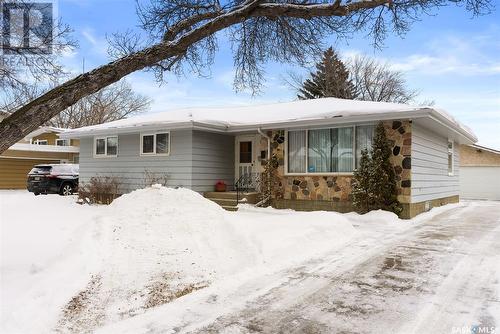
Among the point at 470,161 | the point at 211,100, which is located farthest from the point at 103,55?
the point at 211,100

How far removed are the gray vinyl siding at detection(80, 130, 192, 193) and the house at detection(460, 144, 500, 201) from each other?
1640 cm

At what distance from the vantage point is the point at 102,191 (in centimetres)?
1516

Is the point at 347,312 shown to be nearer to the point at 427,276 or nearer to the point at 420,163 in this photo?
the point at 427,276

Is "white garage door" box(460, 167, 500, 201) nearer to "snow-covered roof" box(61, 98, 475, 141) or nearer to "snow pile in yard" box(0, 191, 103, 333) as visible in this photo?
"snow-covered roof" box(61, 98, 475, 141)

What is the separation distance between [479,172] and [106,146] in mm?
19655

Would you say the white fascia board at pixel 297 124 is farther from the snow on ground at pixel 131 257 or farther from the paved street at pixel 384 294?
the snow on ground at pixel 131 257

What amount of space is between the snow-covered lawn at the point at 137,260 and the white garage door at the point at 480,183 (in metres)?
17.8

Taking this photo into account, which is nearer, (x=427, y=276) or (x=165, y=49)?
(x=427, y=276)

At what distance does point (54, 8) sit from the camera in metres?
9.34

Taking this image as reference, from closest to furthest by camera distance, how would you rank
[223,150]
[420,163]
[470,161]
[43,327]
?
[43,327]
[420,163]
[223,150]
[470,161]

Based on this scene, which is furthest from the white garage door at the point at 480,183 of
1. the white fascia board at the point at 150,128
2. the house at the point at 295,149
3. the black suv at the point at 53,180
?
the black suv at the point at 53,180

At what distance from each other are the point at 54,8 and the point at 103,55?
72.1 inches

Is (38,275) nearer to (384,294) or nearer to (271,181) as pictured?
(384,294)

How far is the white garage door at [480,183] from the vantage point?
21391 mm
